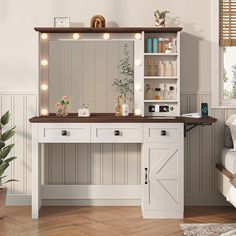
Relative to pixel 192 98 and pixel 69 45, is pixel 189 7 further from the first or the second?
pixel 69 45

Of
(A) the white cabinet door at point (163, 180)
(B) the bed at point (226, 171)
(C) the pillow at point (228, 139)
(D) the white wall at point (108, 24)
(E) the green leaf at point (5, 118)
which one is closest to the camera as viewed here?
(B) the bed at point (226, 171)

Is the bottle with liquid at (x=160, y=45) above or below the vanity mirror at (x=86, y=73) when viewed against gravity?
above

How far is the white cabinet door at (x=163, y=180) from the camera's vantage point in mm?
4523

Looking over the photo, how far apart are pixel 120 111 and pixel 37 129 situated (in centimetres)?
88

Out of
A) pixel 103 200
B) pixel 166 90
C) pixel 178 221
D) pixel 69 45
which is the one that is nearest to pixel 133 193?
pixel 103 200

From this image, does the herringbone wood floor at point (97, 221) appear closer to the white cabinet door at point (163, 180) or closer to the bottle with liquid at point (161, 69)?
the white cabinet door at point (163, 180)

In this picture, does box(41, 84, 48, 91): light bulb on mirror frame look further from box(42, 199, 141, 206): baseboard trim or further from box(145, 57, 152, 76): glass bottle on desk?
box(42, 199, 141, 206): baseboard trim

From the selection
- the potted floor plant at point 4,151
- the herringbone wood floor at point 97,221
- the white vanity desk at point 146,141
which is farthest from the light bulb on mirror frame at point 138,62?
the herringbone wood floor at point 97,221

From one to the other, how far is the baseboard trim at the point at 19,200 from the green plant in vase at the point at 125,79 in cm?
145

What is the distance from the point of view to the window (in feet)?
16.4

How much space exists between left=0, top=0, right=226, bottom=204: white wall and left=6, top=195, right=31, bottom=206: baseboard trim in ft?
0.05

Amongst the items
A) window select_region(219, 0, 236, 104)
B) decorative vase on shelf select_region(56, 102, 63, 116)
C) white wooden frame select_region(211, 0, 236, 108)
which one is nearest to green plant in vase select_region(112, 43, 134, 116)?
decorative vase on shelf select_region(56, 102, 63, 116)

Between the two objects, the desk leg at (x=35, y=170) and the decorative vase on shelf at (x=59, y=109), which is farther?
the decorative vase on shelf at (x=59, y=109)

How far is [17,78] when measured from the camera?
502 centimetres
